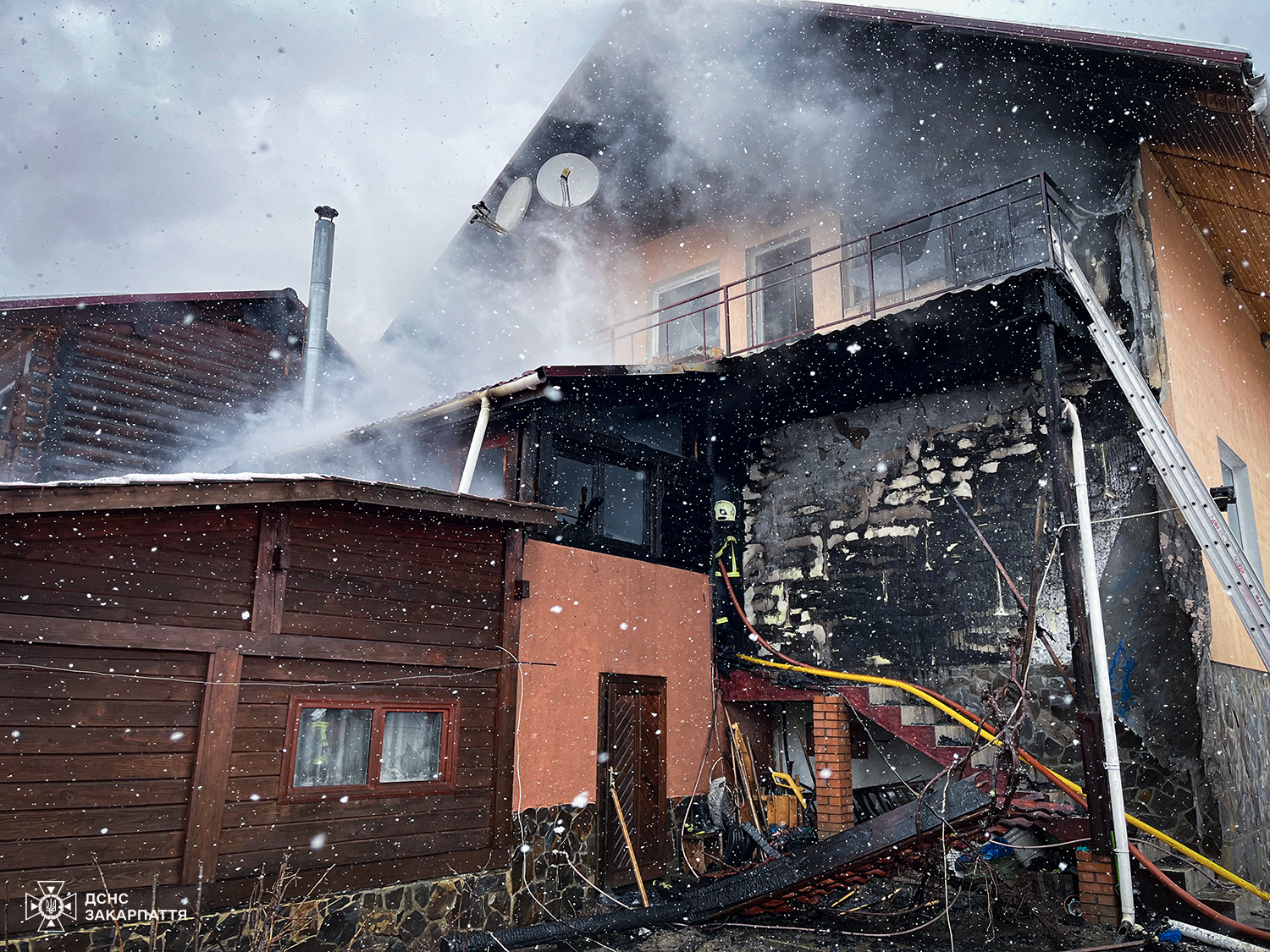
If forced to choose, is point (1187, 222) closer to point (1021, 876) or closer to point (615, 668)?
point (1021, 876)

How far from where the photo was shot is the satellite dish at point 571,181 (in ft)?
40.1

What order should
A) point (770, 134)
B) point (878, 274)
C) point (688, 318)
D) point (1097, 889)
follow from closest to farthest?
point (1097, 889) < point (878, 274) < point (770, 134) < point (688, 318)

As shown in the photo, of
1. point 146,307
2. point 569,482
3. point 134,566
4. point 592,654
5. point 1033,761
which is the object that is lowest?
point 1033,761

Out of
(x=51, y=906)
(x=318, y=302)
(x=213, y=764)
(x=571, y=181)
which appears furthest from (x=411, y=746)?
(x=318, y=302)

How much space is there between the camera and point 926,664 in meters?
9.41

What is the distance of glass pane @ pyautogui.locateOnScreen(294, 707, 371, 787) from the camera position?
670 centimetres

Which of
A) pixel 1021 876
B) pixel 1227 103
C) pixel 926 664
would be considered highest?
pixel 1227 103

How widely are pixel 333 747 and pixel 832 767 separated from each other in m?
5.38

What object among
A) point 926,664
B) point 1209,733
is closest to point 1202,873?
point 1209,733

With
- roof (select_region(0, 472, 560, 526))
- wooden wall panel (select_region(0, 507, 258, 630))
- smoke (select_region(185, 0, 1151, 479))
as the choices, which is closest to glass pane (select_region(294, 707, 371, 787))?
wooden wall panel (select_region(0, 507, 258, 630))

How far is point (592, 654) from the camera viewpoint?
8.95 metres

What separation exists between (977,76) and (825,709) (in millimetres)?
7403

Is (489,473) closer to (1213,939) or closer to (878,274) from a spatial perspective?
(878,274)

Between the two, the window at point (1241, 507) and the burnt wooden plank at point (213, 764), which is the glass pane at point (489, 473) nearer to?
the burnt wooden plank at point (213, 764)
